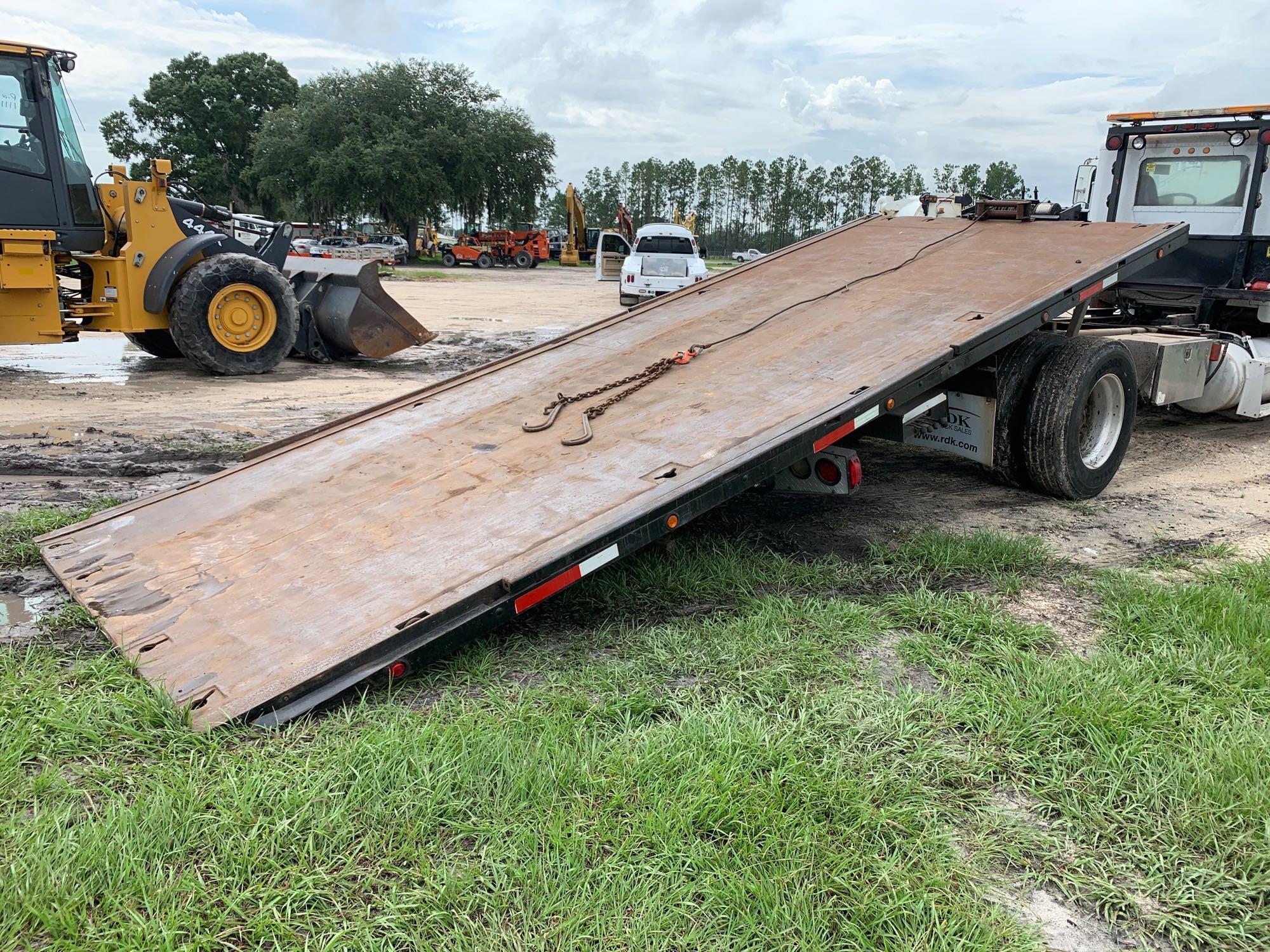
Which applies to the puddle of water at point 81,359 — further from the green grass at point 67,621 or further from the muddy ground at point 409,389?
the green grass at point 67,621

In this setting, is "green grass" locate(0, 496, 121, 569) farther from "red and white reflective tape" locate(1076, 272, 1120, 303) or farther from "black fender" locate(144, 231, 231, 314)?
"red and white reflective tape" locate(1076, 272, 1120, 303)

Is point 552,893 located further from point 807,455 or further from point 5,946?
point 807,455

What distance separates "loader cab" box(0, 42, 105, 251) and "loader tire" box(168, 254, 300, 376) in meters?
1.17

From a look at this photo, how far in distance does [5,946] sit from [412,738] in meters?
1.19

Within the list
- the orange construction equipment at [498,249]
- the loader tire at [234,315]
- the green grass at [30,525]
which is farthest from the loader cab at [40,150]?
the orange construction equipment at [498,249]

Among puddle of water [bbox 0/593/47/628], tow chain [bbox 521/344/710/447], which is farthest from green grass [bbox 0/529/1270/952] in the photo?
tow chain [bbox 521/344/710/447]

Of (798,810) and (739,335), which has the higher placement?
(739,335)

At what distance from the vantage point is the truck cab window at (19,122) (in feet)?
30.6

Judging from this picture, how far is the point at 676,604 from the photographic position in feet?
15.0

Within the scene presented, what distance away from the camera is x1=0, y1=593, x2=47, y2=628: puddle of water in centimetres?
427

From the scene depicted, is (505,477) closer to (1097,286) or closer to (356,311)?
(1097,286)

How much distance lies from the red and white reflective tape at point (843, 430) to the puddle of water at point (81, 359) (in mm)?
9108

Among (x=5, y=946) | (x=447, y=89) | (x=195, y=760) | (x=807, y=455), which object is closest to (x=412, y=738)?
(x=195, y=760)

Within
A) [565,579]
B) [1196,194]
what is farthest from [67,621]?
[1196,194]
